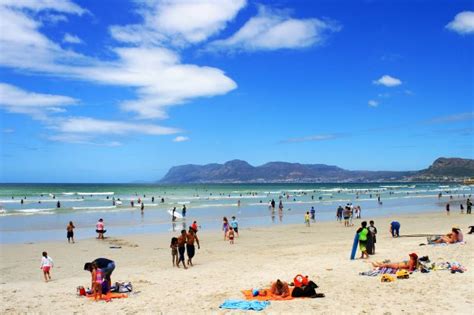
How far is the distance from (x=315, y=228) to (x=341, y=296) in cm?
1953

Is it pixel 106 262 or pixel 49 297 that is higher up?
pixel 106 262

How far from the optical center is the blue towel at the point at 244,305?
1026 centimetres

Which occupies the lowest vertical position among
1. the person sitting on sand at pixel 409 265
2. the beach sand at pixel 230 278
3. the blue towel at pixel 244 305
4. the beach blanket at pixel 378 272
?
the beach sand at pixel 230 278

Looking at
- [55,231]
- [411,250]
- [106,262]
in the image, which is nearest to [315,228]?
[411,250]

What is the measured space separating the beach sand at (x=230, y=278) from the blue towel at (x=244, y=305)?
0.61 feet

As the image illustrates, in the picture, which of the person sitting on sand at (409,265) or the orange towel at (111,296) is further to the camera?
the person sitting on sand at (409,265)

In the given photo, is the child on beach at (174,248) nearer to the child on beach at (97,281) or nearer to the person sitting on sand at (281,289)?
the child on beach at (97,281)

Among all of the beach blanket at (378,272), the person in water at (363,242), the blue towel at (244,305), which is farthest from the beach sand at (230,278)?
the person in water at (363,242)

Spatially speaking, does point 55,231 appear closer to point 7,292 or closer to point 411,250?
point 7,292

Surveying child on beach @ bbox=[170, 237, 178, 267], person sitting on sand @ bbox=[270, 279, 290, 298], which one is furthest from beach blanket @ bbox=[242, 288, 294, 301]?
child on beach @ bbox=[170, 237, 178, 267]

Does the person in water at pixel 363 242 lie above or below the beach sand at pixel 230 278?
above

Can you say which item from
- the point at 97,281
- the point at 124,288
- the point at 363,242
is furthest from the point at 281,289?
the point at 363,242

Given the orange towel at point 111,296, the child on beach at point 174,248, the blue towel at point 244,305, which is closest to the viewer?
the blue towel at point 244,305

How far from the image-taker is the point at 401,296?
10922mm
